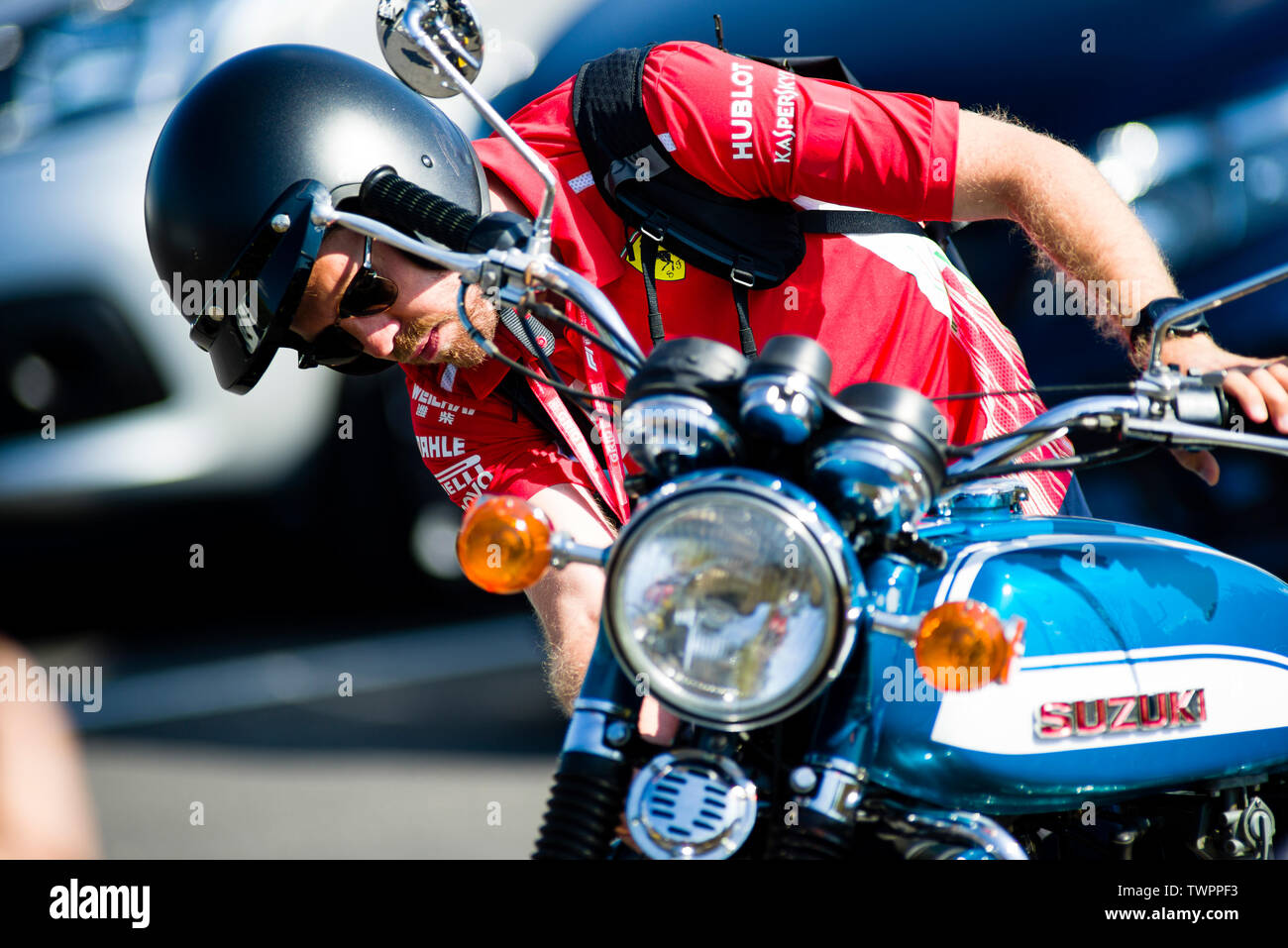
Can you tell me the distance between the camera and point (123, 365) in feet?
11.2

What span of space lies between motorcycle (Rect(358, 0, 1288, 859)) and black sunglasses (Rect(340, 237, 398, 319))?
47 cm

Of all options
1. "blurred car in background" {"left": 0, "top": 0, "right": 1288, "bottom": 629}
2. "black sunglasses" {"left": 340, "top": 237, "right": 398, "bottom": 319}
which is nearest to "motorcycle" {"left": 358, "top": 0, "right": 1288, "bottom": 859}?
"black sunglasses" {"left": 340, "top": 237, "right": 398, "bottom": 319}

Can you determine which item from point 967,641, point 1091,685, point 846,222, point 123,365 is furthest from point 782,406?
point 123,365

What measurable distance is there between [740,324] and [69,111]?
2244mm

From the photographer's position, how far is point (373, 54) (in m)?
3.54


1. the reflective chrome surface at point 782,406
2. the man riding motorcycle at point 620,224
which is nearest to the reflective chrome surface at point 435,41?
the man riding motorcycle at point 620,224

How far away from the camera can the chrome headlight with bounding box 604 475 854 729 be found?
103cm

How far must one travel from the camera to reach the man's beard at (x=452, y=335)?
210 cm

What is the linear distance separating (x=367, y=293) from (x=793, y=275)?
30.6 inches

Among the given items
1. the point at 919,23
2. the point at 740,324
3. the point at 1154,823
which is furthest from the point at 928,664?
the point at 919,23

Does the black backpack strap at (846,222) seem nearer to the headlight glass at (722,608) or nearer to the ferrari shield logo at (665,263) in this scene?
the ferrari shield logo at (665,263)

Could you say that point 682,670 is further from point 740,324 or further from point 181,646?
point 181,646

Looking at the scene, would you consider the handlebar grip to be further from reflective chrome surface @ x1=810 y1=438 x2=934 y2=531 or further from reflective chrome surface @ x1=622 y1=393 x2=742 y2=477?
reflective chrome surface @ x1=810 y1=438 x2=934 y2=531

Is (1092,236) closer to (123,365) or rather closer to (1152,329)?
(1152,329)
